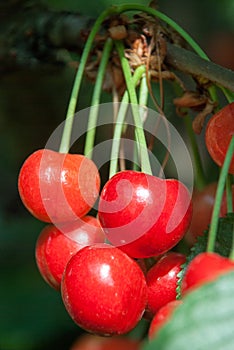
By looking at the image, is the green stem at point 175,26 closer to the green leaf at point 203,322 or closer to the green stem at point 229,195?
the green stem at point 229,195

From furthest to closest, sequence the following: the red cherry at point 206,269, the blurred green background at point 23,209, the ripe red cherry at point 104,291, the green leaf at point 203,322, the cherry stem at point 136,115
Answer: the blurred green background at point 23,209 → the cherry stem at point 136,115 → the ripe red cherry at point 104,291 → the red cherry at point 206,269 → the green leaf at point 203,322

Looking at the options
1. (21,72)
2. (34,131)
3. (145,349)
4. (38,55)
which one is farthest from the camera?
(34,131)

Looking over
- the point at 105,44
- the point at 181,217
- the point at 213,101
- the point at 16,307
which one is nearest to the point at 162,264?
the point at 181,217

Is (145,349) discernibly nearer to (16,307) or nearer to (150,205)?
(150,205)

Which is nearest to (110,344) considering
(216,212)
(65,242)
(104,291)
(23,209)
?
(65,242)

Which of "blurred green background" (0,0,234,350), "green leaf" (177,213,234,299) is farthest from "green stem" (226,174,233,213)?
"blurred green background" (0,0,234,350)

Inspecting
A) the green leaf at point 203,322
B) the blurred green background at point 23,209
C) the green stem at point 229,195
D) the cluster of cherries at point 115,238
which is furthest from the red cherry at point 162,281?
the blurred green background at point 23,209

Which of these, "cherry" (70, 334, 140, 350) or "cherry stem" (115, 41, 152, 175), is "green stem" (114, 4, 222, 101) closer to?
"cherry stem" (115, 41, 152, 175)
